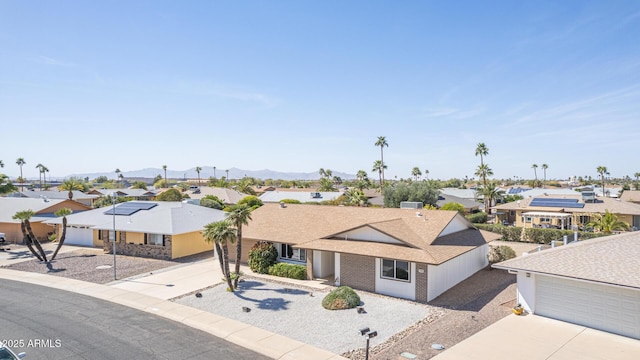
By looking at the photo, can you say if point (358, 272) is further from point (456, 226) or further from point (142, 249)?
point (142, 249)

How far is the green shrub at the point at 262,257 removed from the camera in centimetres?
2766

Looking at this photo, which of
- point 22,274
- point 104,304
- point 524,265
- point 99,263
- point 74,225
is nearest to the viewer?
point 524,265

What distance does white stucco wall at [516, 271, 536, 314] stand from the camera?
60.4 feet

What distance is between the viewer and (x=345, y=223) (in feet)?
94.8

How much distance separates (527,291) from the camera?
1869cm

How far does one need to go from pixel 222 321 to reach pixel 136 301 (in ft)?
21.7

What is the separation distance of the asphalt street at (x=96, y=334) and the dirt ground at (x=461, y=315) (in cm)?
609

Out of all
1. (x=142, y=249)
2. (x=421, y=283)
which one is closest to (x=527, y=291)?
(x=421, y=283)

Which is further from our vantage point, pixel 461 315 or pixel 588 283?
pixel 461 315

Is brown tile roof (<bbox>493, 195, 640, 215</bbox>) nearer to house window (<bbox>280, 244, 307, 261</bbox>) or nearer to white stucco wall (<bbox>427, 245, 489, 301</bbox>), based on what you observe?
white stucco wall (<bbox>427, 245, 489, 301</bbox>)

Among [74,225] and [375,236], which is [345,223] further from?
[74,225]

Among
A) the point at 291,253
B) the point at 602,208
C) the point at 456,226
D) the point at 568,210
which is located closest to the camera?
the point at 456,226

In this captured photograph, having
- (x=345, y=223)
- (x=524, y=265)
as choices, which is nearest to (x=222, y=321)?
(x=345, y=223)

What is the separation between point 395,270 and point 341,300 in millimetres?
4043
